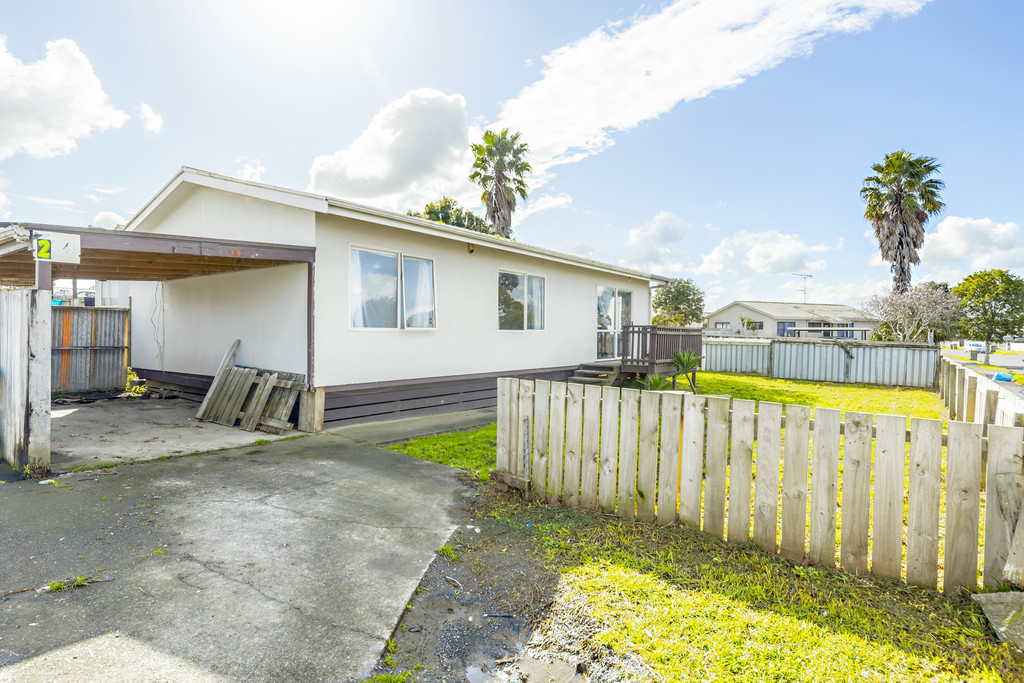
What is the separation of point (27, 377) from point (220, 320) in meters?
4.72

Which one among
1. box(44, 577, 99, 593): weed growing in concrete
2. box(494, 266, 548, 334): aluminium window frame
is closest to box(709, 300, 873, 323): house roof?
box(494, 266, 548, 334): aluminium window frame

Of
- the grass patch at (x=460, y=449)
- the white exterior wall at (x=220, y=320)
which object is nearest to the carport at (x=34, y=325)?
the white exterior wall at (x=220, y=320)

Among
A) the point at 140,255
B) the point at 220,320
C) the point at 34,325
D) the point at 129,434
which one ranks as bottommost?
the point at 129,434

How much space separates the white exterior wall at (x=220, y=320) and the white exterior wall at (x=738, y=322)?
42448 millimetres

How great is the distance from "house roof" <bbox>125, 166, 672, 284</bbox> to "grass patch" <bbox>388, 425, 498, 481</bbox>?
11.3 feet

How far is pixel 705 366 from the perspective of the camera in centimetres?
1923

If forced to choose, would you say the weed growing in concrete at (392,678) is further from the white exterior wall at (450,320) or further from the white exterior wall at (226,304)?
the white exterior wall at (226,304)

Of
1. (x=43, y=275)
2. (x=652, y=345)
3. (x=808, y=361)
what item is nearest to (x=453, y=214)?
(x=808, y=361)

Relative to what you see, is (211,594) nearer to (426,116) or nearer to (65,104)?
(65,104)

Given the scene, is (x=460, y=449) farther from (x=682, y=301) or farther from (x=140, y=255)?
(x=682, y=301)

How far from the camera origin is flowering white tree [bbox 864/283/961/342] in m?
25.7

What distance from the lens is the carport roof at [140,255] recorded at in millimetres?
5371

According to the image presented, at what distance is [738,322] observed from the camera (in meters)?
51.1

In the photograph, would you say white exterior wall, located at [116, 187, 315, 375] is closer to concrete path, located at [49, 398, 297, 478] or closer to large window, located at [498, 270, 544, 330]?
concrete path, located at [49, 398, 297, 478]
